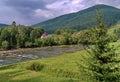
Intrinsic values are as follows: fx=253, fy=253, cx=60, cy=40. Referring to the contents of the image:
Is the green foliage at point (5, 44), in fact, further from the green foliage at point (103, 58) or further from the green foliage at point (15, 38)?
the green foliage at point (103, 58)

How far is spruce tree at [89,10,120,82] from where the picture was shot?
2433 centimetres

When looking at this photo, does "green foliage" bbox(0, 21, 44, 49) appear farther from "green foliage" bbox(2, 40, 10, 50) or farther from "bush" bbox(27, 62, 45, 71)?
"bush" bbox(27, 62, 45, 71)

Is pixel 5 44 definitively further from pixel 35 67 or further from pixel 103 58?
pixel 103 58

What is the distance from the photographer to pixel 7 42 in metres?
170

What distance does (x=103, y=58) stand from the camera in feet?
83.1

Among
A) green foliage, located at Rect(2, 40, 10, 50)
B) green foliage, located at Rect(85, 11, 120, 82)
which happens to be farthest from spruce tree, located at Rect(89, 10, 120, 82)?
green foliage, located at Rect(2, 40, 10, 50)

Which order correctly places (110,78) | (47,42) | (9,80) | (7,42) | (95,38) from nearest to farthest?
(110,78)
(95,38)
(9,80)
(7,42)
(47,42)

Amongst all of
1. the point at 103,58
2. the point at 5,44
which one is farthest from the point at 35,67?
the point at 5,44

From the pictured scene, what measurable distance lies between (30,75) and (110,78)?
53.4 ft

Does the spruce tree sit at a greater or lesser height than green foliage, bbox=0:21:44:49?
lesser

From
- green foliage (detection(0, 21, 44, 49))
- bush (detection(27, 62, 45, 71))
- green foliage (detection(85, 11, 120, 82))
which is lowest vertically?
bush (detection(27, 62, 45, 71))

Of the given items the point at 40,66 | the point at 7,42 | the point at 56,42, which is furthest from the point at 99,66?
the point at 56,42

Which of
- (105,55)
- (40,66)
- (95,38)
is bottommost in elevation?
(40,66)

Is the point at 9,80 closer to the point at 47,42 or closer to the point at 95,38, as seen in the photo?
the point at 95,38
